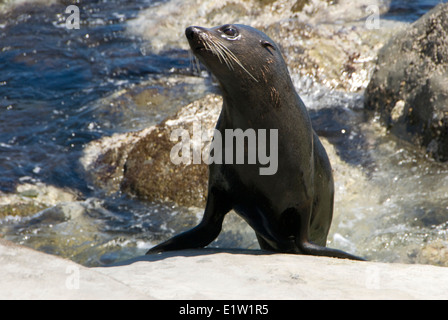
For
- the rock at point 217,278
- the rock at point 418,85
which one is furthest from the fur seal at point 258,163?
the rock at point 418,85

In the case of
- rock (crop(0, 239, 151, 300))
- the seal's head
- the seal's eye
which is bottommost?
rock (crop(0, 239, 151, 300))

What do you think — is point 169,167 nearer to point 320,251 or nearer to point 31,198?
point 31,198

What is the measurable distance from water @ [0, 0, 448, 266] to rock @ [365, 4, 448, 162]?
10.3 inches

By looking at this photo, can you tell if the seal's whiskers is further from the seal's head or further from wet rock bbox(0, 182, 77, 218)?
wet rock bbox(0, 182, 77, 218)

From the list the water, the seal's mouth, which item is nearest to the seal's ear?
the seal's mouth

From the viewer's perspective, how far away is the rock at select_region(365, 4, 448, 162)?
824 centimetres

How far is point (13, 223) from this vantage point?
748cm

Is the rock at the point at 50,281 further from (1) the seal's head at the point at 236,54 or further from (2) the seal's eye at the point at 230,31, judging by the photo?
(2) the seal's eye at the point at 230,31

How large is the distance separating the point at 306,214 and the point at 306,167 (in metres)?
0.36

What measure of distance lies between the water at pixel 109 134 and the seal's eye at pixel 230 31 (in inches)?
131

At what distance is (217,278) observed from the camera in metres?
3.56

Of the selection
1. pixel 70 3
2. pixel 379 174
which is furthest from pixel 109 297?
pixel 70 3

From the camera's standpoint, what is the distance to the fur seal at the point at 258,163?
4.23 m
